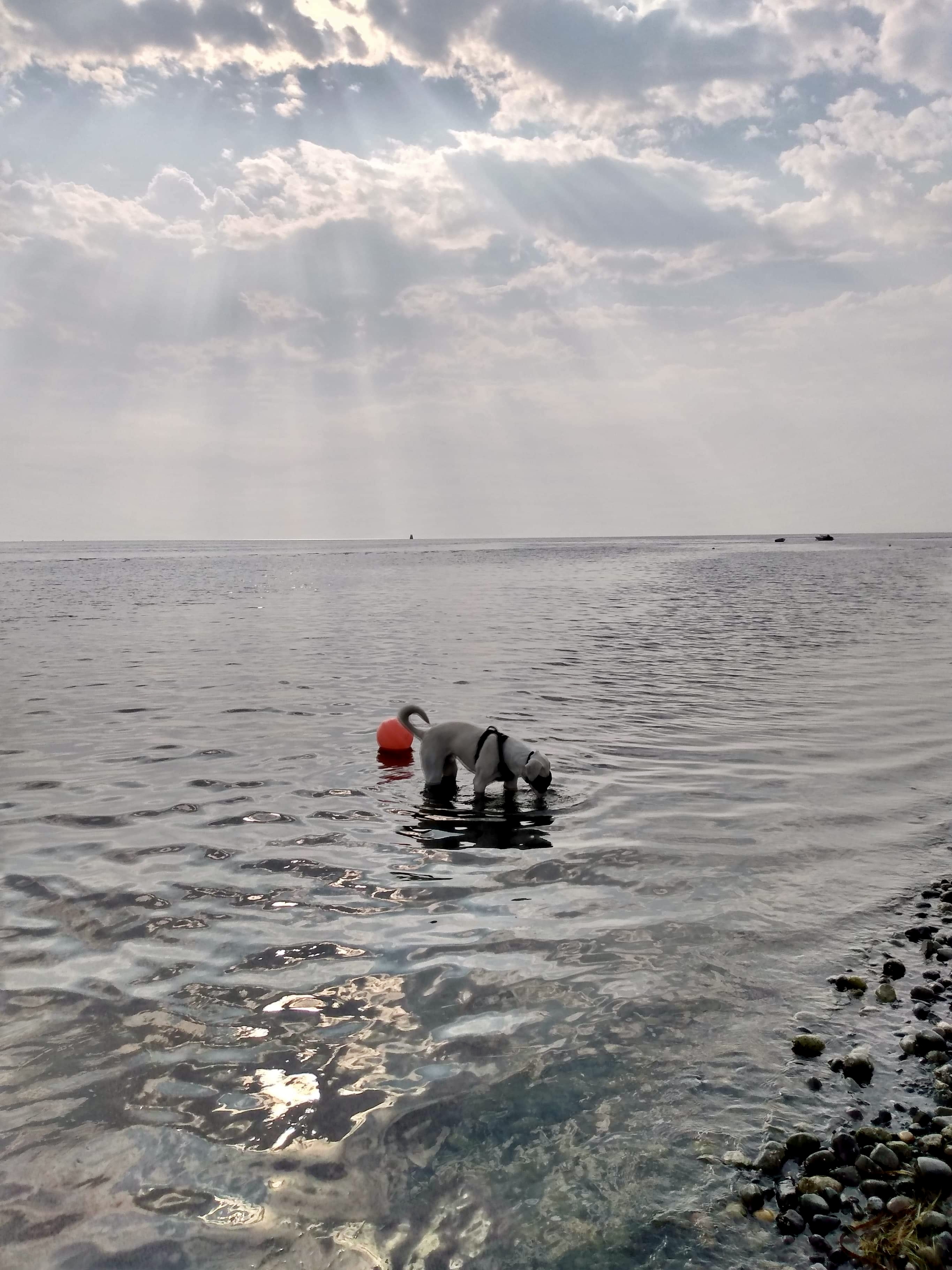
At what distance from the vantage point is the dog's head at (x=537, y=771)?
34.3 feet

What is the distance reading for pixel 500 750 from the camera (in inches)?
422

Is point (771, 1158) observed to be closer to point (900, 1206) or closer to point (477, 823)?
point (900, 1206)

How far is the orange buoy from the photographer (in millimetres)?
13117

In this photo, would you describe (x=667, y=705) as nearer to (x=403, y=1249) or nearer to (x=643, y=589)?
(x=403, y=1249)

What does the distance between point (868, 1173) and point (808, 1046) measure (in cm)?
116

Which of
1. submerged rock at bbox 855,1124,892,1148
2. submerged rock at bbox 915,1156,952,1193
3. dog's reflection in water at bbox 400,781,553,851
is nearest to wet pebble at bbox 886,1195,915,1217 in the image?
submerged rock at bbox 915,1156,952,1193

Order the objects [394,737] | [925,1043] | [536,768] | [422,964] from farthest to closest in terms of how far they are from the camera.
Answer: [394,737], [536,768], [422,964], [925,1043]

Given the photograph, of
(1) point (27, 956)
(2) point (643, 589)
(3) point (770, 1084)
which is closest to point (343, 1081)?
(3) point (770, 1084)

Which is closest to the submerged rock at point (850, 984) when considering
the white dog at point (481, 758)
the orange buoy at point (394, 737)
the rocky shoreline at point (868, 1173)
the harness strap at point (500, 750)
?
the rocky shoreline at point (868, 1173)

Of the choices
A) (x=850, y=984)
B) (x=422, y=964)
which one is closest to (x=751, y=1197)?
(x=850, y=984)

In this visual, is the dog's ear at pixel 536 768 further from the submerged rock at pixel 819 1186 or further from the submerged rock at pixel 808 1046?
the submerged rock at pixel 819 1186

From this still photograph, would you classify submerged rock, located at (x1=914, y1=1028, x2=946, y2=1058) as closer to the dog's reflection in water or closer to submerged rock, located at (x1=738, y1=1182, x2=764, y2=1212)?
submerged rock, located at (x1=738, y1=1182, x2=764, y2=1212)

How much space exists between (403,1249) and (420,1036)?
1690 mm

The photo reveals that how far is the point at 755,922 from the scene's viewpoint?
7.36 meters
